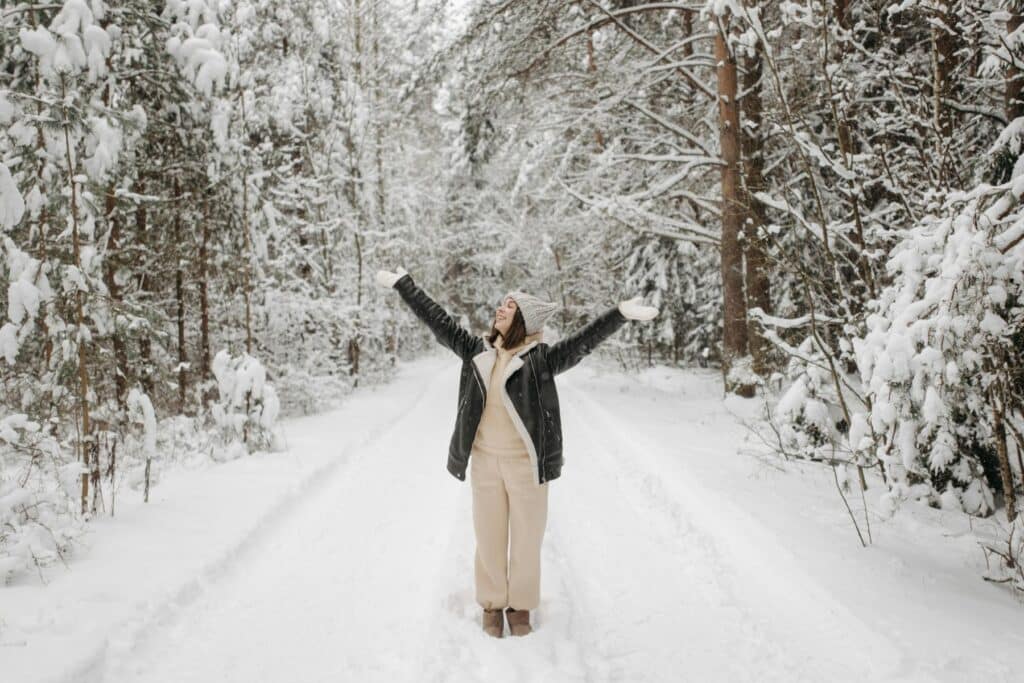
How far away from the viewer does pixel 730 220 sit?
10344 millimetres

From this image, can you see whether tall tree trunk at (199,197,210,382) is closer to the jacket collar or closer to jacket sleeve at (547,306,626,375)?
the jacket collar

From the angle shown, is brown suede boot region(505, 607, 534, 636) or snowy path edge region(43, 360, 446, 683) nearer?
snowy path edge region(43, 360, 446, 683)

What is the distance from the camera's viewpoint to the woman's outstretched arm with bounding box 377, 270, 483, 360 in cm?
378

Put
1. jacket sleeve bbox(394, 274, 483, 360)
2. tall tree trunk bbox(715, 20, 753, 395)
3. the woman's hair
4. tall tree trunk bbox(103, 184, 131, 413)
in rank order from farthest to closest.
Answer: tall tree trunk bbox(715, 20, 753, 395)
tall tree trunk bbox(103, 184, 131, 413)
jacket sleeve bbox(394, 274, 483, 360)
the woman's hair

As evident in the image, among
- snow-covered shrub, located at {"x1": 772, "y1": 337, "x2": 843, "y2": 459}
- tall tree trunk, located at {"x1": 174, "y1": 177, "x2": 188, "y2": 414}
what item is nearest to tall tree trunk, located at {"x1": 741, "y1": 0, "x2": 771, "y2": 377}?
snow-covered shrub, located at {"x1": 772, "y1": 337, "x2": 843, "y2": 459}

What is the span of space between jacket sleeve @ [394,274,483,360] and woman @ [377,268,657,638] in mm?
132

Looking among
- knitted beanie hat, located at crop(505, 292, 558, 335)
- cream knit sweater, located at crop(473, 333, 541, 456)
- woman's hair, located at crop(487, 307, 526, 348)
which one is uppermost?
knitted beanie hat, located at crop(505, 292, 558, 335)

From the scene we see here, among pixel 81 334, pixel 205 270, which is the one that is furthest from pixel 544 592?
pixel 205 270

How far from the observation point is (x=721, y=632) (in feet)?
11.5

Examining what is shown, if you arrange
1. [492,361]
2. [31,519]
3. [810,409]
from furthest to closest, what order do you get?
[810,409] → [31,519] → [492,361]

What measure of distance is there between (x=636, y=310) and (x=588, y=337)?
364 mm

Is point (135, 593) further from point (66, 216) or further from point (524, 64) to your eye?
point (524, 64)

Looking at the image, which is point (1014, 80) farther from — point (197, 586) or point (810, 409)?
point (197, 586)

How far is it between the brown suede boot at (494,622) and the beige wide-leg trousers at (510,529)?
38mm
